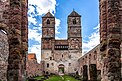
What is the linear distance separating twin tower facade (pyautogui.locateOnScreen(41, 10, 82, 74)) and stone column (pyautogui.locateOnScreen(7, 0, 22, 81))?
41.4 metres

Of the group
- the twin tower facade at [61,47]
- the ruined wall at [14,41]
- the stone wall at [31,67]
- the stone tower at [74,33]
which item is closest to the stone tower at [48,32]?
the twin tower facade at [61,47]

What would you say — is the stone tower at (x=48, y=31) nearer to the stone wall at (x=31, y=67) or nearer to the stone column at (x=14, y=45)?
the stone wall at (x=31, y=67)

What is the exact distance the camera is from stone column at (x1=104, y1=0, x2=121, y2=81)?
1084 centimetres

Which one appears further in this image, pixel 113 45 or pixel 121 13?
pixel 121 13

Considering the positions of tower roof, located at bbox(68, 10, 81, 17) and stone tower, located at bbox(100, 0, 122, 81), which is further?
tower roof, located at bbox(68, 10, 81, 17)

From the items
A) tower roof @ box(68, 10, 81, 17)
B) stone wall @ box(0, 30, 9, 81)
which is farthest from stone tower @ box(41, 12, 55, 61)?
stone wall @ box(0, 30, 9, 81)

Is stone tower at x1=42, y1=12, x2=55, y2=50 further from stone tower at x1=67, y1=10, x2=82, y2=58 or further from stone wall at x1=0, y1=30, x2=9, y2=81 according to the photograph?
stone wall at x1=0, y1=30, x2=9, y2=81

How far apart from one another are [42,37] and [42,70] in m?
7.48

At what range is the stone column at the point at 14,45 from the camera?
11.2m

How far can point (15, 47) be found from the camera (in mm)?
11516

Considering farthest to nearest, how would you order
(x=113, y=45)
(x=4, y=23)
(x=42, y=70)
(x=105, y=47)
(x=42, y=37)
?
(x=42, y=37) < (x=42, y=70) < (x=4, y=23) < (x=105, y=47) < (x=113, y=45)

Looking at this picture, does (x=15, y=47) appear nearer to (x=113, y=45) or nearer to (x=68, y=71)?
(x=113, y=45)

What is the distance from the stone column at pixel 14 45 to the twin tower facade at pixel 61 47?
41.4 metres

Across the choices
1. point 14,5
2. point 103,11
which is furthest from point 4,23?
point 103,11
